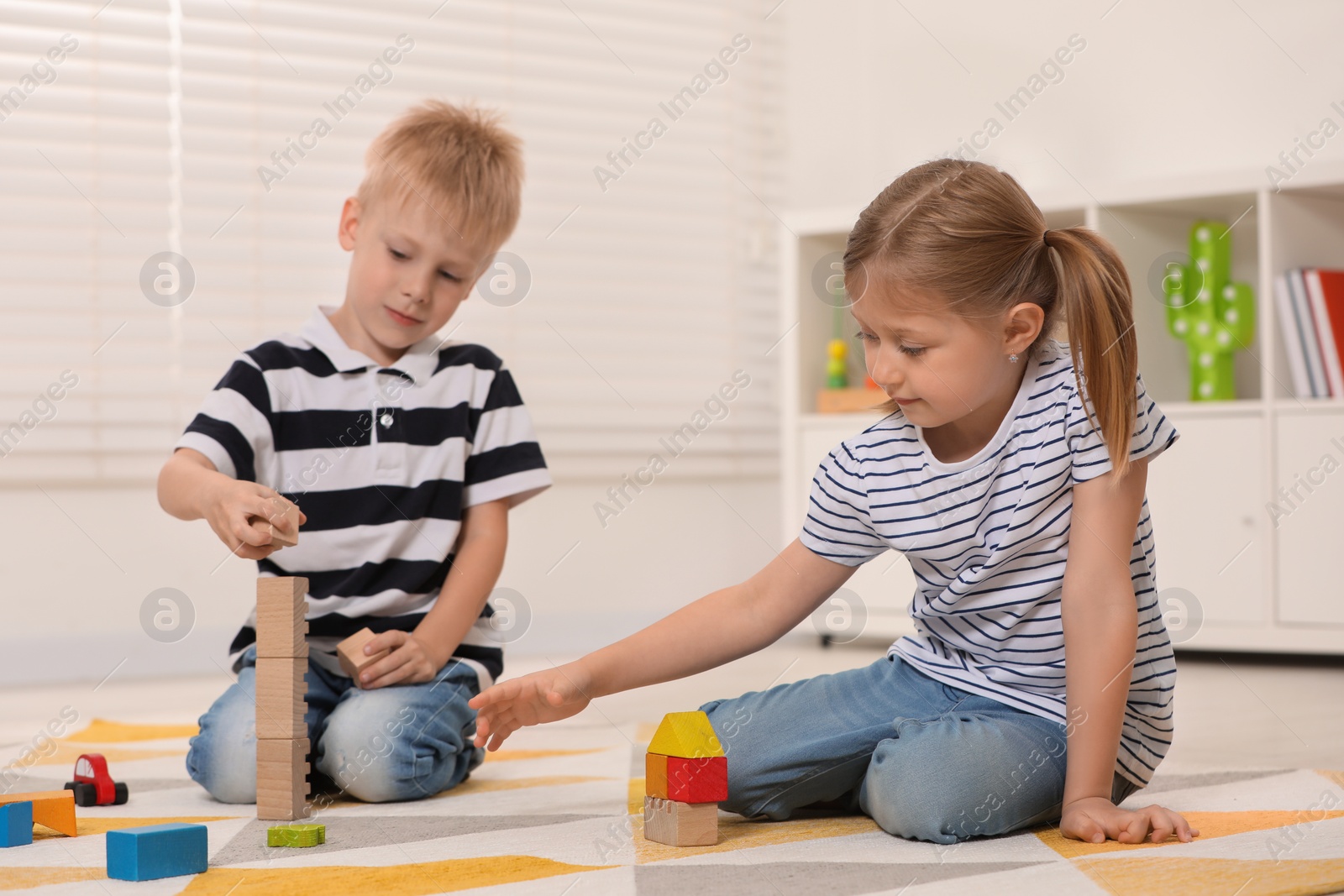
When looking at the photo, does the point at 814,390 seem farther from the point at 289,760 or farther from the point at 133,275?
the point at 289,760

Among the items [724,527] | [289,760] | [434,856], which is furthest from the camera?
[724,527]

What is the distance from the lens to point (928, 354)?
2.89ft

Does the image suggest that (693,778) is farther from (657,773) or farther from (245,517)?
(245,517)

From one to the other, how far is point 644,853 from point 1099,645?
325mm

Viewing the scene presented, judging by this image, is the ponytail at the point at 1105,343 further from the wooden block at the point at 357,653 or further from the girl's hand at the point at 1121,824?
the wooden block at the point at 357,653

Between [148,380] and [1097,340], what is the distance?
5.12 feet

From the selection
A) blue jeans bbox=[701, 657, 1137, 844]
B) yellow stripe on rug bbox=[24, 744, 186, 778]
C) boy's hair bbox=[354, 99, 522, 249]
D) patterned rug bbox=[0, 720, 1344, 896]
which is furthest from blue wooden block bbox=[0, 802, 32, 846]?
boy's hair bbox=[354, 99, 522, 249]

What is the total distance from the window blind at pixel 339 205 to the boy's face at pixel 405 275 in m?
0.93

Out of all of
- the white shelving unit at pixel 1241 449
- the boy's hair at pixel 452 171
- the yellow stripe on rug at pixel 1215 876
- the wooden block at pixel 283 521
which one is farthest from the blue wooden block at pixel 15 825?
the white shelving unit at pixel 1241 449

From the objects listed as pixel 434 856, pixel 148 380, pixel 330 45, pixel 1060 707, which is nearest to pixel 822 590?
pixel 1060 707

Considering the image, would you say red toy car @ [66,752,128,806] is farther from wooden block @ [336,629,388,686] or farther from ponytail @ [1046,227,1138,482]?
ponytail @ [1046,227,1138,482]

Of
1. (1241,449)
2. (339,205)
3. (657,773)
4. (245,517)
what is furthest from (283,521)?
(1241,449)

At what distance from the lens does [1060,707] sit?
3.02ft

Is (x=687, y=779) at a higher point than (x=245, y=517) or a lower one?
lower
